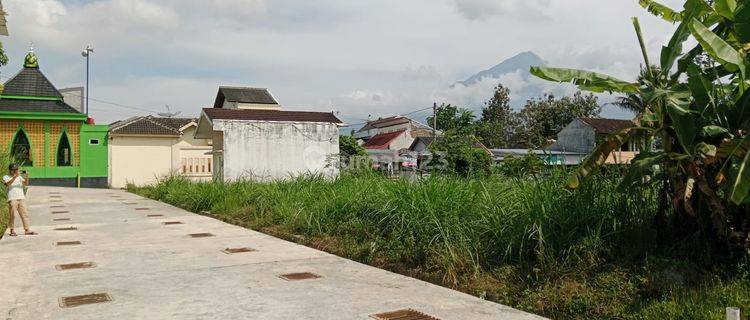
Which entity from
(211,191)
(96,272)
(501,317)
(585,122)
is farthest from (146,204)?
(585,122)

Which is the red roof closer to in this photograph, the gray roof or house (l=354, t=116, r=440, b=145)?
house (l=354, t=116, r=440, b=145)

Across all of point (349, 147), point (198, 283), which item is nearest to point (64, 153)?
point (349, 147)

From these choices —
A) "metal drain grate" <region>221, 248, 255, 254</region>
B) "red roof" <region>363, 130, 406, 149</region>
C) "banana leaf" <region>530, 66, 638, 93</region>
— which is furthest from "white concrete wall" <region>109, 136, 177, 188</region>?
"red roof" <region>363, 130, 406, 149</region>

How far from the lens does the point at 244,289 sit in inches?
237

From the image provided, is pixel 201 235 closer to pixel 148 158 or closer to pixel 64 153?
pixel 64 153

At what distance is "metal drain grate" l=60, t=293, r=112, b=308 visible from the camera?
542 cm

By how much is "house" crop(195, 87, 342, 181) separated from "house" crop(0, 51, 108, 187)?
8619 mm

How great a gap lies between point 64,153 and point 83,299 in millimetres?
27841

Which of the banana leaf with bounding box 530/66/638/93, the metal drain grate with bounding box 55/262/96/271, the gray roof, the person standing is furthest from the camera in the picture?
the gray roof

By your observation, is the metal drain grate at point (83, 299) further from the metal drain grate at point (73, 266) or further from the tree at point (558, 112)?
the tree at point (558, 112)

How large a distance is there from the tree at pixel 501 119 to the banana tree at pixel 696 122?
176ft

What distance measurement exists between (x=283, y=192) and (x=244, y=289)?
276 inches

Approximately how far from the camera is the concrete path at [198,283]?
17.0 ft

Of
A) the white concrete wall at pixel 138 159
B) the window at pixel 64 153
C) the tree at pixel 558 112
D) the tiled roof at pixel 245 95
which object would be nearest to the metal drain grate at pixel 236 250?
the white concrete wall at pixel 138 159
